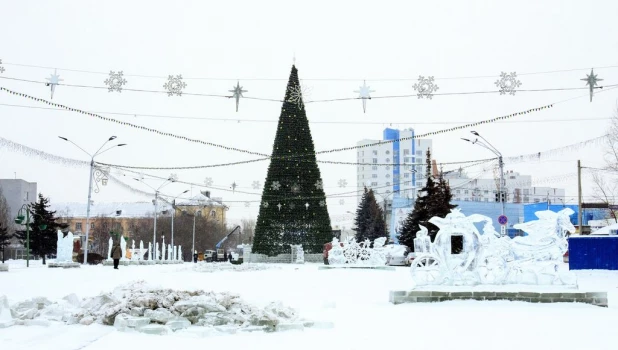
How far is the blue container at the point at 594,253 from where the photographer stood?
31531 millimetres

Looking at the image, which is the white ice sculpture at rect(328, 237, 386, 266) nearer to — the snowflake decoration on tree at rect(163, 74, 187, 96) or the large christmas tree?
the large christmas tree

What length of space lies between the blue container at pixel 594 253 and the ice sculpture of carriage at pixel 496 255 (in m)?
16.5

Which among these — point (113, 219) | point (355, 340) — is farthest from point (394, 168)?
point (355, 340)

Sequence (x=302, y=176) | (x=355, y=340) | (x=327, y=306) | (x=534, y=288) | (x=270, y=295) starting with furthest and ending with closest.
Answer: (x=302, y=176) < (x=270, y=295) < (x=534, y=288) < (x=327, y=306) < (x=355, y=340)

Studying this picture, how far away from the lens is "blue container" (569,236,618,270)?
31.5 m

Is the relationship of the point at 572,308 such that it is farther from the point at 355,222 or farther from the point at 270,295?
the point at 355,222

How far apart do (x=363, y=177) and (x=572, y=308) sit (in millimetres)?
118047

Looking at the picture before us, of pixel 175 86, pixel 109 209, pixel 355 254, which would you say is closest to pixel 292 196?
pixel 355 254

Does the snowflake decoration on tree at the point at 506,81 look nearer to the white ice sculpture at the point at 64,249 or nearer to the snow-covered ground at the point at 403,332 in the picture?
the snow-covered ground at the point at 403,332

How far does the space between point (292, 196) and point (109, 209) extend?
7797cm

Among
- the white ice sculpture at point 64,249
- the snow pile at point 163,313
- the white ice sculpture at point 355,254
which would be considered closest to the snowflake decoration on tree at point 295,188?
the white ice sculpture at point 355,254

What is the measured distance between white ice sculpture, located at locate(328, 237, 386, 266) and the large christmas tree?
17.5ft

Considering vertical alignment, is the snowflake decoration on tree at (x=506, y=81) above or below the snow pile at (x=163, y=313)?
above

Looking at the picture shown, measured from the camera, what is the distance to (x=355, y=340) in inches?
393
